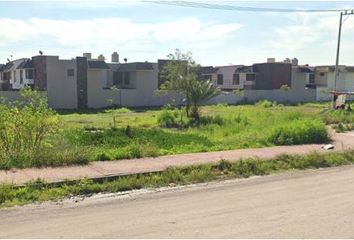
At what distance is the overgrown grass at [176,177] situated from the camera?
359 inches

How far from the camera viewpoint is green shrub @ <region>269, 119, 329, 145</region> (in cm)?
1709

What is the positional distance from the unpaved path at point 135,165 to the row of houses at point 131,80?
30216 millimetres

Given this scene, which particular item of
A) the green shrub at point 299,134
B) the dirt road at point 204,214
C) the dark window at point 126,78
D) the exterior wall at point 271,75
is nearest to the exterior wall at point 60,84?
the dark window at point 126,78

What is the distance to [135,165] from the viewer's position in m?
12.1

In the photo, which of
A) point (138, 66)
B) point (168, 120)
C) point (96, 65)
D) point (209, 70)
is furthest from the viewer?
point (209, 70)

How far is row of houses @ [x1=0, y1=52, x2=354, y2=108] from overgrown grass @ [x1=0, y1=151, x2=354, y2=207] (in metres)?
31.8

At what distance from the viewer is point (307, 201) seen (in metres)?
8.82

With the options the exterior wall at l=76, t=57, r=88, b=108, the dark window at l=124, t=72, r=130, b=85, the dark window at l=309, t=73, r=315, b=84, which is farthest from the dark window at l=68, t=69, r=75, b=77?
the dark window at l=309, t=73, r=315, b=84

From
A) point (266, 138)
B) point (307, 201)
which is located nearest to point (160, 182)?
point (307, 201)

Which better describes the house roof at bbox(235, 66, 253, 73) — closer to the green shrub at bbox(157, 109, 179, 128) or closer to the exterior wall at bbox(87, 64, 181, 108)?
the exterior wall at bbox(87, 64, 181, 108)

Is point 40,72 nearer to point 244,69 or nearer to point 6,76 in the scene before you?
point 6,76

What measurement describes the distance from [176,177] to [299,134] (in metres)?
7.54

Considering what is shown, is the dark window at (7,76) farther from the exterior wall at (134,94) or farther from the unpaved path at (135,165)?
the unpaved path at (135,165)

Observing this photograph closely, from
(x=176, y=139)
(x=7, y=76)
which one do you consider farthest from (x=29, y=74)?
(x=176, y=139)
